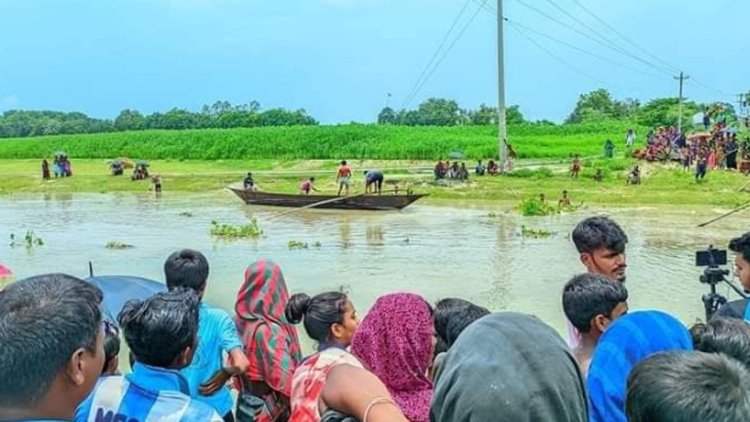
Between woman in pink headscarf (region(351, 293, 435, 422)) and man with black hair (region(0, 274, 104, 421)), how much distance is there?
0.83 m

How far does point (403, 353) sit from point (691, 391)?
3.18 feet

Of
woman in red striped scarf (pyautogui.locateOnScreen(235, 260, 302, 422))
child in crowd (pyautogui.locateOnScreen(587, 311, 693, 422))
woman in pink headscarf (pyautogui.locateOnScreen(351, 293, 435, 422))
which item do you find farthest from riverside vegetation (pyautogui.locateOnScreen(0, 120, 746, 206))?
woman in pink headscarf (pyautogui.locateOnScreen(351, 293, 435, 422))

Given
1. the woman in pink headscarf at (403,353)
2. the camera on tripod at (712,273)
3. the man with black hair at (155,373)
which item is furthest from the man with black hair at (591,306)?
the camera on tripod at (712,273)

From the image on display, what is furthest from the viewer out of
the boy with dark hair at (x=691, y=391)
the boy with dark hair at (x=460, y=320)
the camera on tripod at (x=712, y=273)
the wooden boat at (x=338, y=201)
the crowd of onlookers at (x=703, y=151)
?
the crowd of onlookers at (x=703, y=151)

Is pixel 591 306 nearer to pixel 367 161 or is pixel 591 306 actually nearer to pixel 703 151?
pixel 703 151

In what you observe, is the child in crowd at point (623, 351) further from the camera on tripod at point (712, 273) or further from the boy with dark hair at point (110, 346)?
the camera on tripod at point (712, 273)

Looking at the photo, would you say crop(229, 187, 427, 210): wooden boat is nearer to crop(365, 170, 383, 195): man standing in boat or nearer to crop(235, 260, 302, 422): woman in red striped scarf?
crop(365, 170, 383, 195): man standing in boat

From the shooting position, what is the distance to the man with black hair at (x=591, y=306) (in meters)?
2.69

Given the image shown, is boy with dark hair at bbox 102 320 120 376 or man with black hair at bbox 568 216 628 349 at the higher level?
man with black hair at bbox 568 216 628 349

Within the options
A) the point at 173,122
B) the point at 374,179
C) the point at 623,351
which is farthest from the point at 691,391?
the point at 173,122

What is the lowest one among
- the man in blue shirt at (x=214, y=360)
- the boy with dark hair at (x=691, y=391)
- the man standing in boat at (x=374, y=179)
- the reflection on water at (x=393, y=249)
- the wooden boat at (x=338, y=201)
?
the reflection on water at (x=393, y=249)

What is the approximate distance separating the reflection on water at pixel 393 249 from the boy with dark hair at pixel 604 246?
17.6ft

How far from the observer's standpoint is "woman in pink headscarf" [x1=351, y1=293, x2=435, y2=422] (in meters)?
2.32

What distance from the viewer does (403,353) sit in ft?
7.59
